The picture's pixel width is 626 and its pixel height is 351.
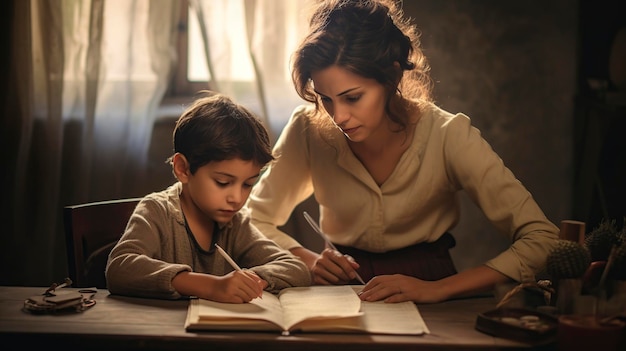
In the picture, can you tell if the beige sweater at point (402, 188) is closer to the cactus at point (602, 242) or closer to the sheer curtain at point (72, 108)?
the cactus at point (602, 242)

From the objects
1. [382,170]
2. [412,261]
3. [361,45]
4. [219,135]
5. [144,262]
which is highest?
[361,45]

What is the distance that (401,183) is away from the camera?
2.17 metres

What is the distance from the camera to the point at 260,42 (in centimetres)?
314

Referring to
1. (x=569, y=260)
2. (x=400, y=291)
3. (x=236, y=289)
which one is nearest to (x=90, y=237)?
(x=236, y=289)

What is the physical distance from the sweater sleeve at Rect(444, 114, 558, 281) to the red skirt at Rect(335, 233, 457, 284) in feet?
0.65

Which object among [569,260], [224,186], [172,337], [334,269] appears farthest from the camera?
[334,269]

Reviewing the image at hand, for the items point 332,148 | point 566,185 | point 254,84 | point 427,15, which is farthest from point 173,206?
point 566,185

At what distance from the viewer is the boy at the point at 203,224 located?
1.68 m

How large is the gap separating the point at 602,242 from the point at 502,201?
0.38 m

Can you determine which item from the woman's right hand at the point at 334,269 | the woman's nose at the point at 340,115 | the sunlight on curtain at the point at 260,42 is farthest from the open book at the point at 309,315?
the sunlight on curtain at the point at 260,42

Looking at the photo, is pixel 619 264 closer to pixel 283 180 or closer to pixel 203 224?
pixel 203 224

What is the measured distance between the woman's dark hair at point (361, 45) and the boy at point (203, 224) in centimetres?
23

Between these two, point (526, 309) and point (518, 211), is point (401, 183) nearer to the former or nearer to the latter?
point (518, 211)

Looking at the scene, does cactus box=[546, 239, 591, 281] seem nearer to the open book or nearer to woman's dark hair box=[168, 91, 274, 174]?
the open book
